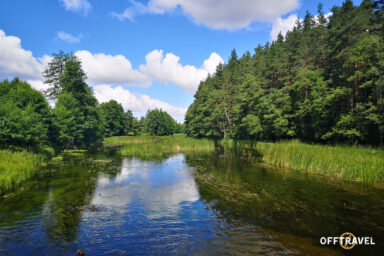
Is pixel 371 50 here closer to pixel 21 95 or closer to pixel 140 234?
pixel 140 234

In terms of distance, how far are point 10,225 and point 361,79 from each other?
35649 mm

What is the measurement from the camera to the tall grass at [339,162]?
46.4ft

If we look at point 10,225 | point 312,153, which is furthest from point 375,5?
point 10,225

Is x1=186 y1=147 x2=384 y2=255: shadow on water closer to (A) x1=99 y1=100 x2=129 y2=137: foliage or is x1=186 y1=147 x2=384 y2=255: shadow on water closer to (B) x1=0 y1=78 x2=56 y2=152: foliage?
(B) x1=0 y1=78 x2=56 y2=152: foliage

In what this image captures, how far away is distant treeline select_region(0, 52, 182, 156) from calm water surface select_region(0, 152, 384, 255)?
7.38m

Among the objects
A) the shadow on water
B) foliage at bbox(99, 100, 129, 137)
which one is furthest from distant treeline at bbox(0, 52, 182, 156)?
foliage at bbox(99, 100, 129, 137)

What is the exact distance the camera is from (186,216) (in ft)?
30.9

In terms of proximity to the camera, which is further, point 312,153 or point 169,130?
point 169,130

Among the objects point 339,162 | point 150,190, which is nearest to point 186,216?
point 150,190

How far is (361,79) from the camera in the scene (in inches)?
1030

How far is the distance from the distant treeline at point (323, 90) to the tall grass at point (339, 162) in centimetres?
677

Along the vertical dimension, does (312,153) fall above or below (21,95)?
below

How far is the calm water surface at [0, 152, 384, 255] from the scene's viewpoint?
667 centimetres

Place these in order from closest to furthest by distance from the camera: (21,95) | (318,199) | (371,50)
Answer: (318,199) < (371,50) < (21,95)
